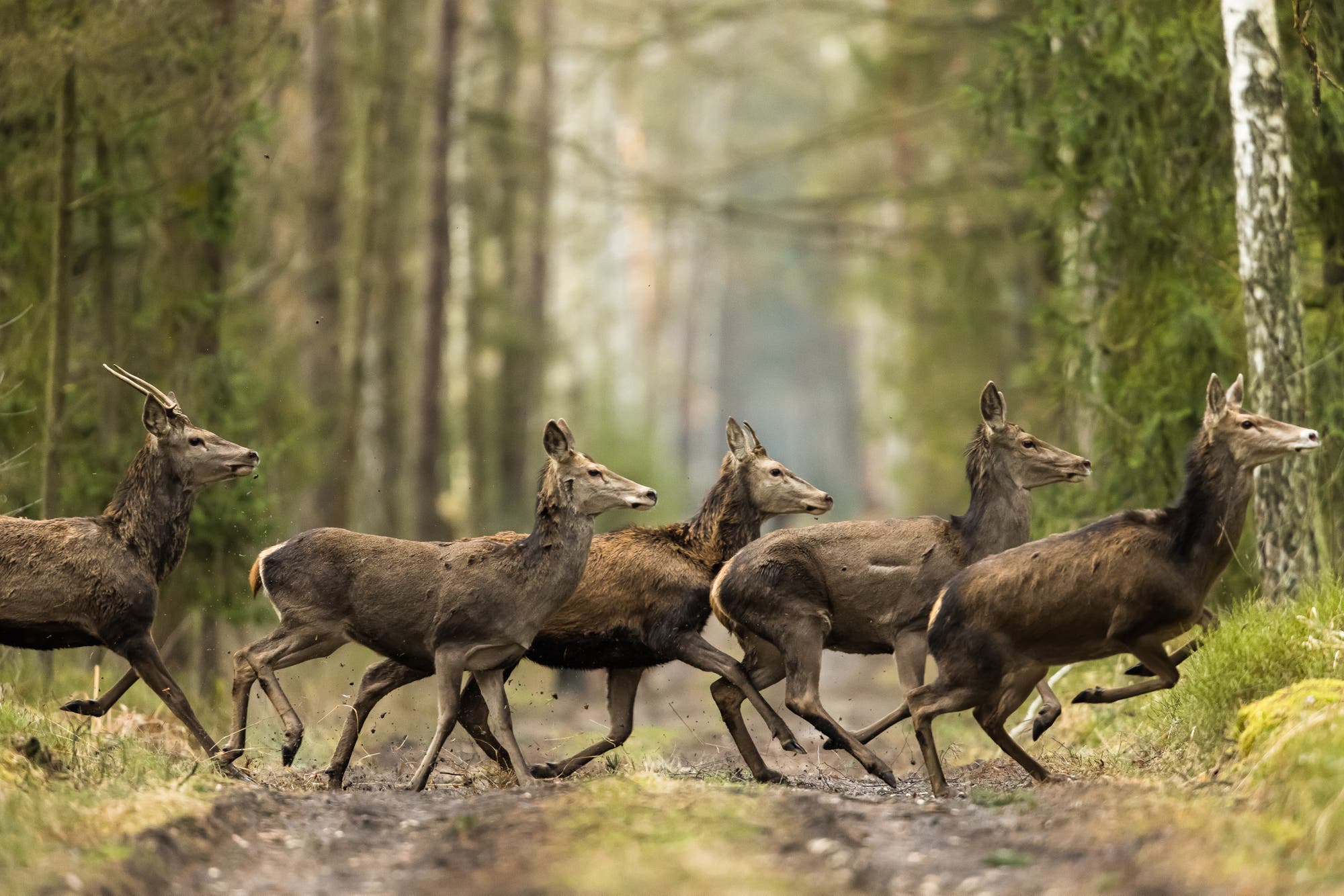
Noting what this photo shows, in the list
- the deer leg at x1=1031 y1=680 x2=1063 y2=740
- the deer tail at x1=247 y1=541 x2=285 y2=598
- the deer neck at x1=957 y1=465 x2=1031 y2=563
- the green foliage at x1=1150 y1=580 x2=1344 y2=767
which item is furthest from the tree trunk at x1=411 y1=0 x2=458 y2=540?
the green foliage at x1=1150 y1=580 x2=1344 y2=767

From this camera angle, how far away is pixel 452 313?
39.8m

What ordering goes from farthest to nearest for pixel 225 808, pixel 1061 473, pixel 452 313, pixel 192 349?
1. pixel 452 313
2. pixel 192 349
3. pixel 1061 473
4. pixel 225 808

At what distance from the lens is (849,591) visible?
10.7 meters

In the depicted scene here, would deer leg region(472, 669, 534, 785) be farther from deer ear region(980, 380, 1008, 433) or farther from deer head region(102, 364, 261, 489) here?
deer ear region(980, 380, 1008, 433)

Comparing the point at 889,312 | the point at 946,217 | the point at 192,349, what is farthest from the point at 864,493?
the point at 192,349

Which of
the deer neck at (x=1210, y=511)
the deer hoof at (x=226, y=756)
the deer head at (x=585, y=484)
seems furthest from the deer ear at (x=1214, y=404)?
the deer hoof at (x=226, y=756)

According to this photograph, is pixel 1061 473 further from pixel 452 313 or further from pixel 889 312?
pixel 452 313

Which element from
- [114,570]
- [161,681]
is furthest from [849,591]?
[114,570]

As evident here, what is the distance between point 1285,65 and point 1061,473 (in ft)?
14.6

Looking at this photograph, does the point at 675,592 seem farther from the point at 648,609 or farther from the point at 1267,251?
the point at 1267,251

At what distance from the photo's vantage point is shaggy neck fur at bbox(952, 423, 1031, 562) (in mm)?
10992

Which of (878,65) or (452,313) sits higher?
(878,65)

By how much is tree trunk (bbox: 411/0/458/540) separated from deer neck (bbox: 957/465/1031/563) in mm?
14899

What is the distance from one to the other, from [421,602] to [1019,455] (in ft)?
13.9
